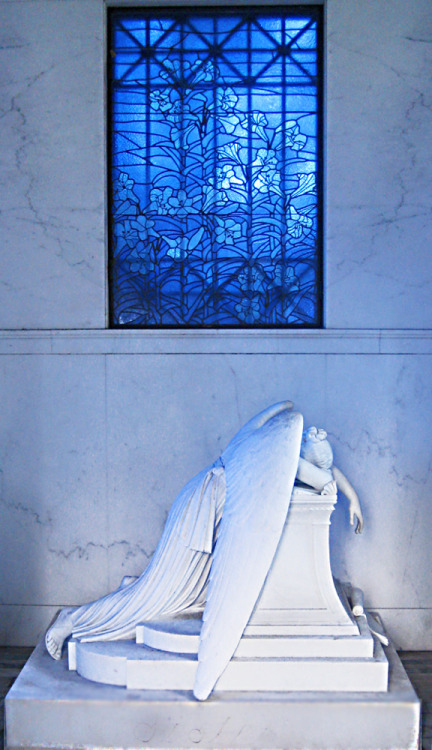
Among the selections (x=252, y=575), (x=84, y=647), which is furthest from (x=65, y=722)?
(x=252, y=575)

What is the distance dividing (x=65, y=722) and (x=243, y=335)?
2.43m

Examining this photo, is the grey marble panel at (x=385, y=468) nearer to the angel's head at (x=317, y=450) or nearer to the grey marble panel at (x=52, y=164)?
the angel's head at (x=317, y=450)

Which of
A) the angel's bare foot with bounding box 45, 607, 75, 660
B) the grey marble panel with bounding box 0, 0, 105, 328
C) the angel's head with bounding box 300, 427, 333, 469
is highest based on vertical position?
the grey marble panel with bounding box 0, 0, 105, 328

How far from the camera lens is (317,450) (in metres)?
3.96

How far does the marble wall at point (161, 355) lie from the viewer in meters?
4.94

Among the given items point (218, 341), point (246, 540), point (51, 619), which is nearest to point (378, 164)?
point (218, 341)

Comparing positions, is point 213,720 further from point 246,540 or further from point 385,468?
point 385,468

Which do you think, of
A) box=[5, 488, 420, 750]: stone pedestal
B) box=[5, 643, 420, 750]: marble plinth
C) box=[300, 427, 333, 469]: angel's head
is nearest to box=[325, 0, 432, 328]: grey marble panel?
box=[300, 427, 333, 469]: angel's head

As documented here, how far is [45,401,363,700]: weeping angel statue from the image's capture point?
3.56m

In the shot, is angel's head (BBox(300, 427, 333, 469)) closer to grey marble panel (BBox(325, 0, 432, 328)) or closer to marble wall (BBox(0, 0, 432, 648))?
marble wall (BBox(0, 0, 432, 648))

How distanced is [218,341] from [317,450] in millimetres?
1268

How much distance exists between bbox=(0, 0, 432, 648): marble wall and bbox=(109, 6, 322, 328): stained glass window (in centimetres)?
17

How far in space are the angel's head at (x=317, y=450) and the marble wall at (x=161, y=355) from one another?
1.01 m

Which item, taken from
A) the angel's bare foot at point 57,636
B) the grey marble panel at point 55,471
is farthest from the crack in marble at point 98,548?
the angel's bare foot at point 57,636
